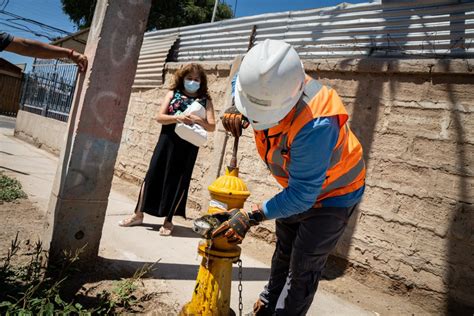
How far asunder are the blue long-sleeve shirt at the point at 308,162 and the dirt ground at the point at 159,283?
1.17 metres

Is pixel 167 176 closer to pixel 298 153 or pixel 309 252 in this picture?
pixel 309 252

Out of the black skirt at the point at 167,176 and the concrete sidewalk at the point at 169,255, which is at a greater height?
the black skirt at the point at 167,176

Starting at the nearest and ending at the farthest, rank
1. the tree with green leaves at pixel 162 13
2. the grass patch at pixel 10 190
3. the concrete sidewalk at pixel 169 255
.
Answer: the concrete sidewalk at pixel 169 255 → the grass patch at pixel 10 190 → the tree with green leaves at pixel 162 13

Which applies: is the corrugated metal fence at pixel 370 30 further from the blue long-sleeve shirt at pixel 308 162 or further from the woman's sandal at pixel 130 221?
the woman's sandal at pixel 130 221

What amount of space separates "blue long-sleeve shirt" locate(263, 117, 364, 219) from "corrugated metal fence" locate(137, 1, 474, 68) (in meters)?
2.25

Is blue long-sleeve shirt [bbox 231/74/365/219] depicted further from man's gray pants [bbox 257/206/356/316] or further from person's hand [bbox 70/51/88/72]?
person's hand [bbox 70/51/88/72]

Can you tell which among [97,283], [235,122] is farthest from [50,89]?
[235,122]

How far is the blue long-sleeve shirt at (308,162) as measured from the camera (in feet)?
5.62

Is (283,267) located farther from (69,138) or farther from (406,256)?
(69,138)

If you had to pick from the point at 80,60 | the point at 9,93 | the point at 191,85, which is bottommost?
the point at 9,93

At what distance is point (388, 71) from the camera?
349cm

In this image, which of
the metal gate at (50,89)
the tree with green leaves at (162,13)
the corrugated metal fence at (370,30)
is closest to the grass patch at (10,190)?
the corrugated metal fence at (370,30)

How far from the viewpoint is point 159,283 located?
8.84 feet

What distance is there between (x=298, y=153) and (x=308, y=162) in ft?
0.22
